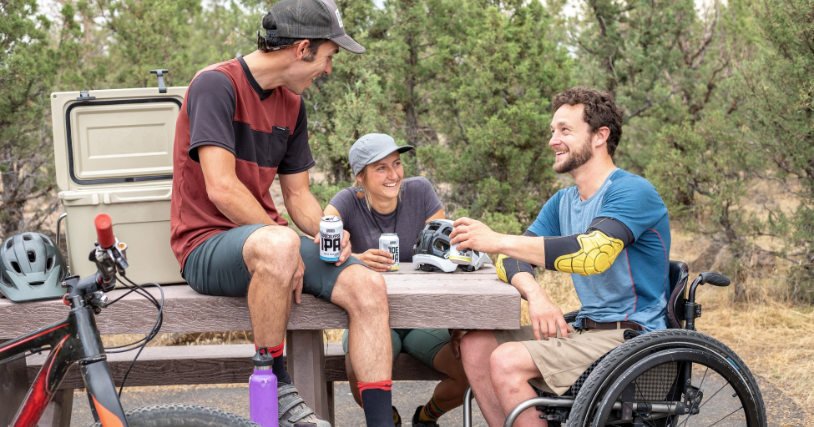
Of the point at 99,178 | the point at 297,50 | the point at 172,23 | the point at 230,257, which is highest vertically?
the point at 172,23

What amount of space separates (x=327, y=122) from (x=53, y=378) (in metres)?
4.11

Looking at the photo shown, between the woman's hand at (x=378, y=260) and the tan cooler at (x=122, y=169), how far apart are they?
767mm

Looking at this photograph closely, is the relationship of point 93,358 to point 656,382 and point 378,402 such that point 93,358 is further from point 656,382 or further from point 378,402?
point 656,382

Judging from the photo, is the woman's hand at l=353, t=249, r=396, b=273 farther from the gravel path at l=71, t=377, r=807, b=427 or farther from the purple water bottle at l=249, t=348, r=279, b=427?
the gravel path at l=71, t=377, r=807, b=427

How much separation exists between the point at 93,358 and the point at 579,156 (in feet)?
5.88

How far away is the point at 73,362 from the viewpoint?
184 cm

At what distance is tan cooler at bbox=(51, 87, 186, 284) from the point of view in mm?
2715

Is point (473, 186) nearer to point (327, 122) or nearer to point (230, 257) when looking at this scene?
point (327, 122)

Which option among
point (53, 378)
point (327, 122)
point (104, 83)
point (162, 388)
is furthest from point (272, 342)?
point (104, 83)

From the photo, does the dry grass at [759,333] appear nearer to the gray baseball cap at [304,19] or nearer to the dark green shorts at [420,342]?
the dark green shorts at [420,342]

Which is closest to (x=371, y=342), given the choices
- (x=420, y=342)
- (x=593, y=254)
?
(x=420, y=342)

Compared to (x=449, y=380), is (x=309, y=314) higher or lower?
higher

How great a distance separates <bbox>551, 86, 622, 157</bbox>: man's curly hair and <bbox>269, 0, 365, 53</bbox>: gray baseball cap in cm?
92

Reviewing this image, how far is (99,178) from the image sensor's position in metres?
2.84
